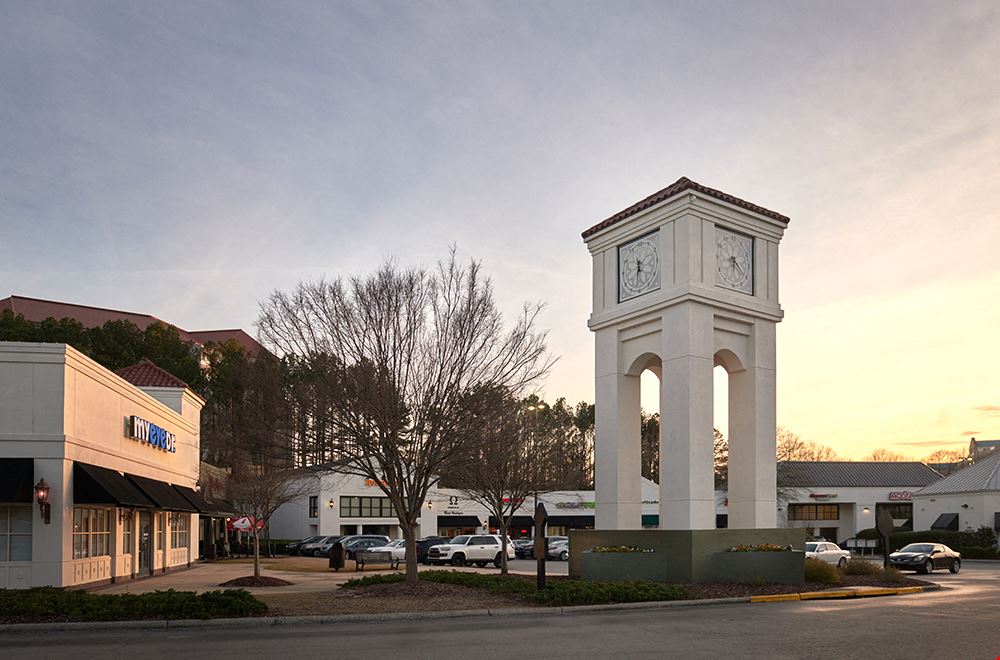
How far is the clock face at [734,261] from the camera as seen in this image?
25.7 m

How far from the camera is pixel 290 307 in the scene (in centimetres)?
2359

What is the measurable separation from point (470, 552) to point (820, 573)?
21982mm

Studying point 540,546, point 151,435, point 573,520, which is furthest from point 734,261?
point 573,520

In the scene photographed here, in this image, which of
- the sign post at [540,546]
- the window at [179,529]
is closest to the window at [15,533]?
the sign post at [540,546]

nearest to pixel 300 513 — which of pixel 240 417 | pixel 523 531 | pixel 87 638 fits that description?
pixel 523 531

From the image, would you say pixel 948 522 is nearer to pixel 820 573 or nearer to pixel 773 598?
pixel 820 573

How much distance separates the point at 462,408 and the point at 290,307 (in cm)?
500

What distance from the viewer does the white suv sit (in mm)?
44375

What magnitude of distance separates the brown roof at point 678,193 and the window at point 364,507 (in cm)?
4497

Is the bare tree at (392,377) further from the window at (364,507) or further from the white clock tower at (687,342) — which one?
the window at (364,507)

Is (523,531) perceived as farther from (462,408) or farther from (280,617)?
(280,617)

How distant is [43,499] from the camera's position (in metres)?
22.4

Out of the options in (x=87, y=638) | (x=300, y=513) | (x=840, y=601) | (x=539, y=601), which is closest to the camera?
(x=87, y=638)

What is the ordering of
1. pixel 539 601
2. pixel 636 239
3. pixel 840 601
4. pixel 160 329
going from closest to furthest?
pixel 539 601 < pixel 840 601 < pixel 636 239 < pixel 160 329
